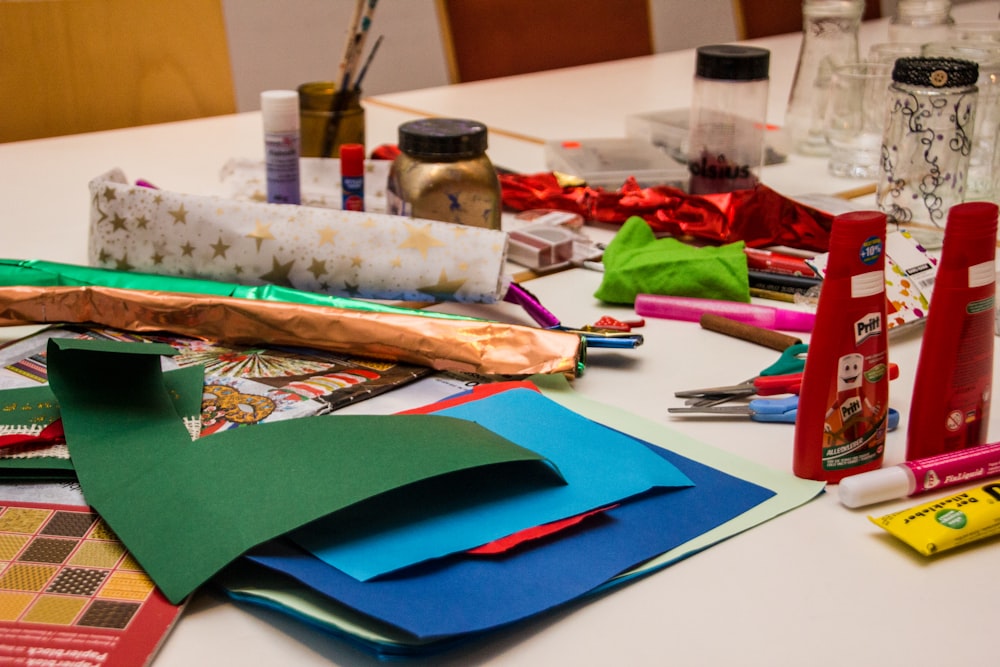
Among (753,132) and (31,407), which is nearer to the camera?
(31,407)

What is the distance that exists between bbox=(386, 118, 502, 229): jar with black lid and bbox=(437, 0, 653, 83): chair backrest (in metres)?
1.08

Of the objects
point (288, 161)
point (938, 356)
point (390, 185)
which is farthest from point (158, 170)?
point (938, 356)

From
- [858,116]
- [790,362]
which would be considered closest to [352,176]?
[790,362]

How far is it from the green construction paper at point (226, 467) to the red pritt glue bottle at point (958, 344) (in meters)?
0.24

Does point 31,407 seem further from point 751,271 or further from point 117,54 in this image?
point 117,54

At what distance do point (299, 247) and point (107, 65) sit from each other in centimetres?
87

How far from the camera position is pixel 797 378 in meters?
0.75

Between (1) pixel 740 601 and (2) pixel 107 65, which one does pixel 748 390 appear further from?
(2) pixel 107 65

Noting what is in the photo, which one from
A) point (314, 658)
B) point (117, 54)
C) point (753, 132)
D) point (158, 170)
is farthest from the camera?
point (117, 54)

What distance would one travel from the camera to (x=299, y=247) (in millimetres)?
893

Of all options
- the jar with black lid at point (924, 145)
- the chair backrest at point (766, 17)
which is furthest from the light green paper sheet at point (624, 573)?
the chair backrest at point (766, 17)

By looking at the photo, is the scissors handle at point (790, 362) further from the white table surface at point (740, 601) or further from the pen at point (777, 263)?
the pen at point (777, 263)

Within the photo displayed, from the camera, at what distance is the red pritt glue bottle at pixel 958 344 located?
0.61 m

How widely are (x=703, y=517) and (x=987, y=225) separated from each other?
0.24m
